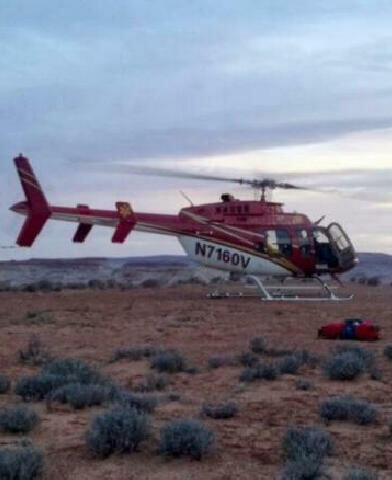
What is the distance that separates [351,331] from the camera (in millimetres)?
19859

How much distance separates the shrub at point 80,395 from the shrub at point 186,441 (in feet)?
9.08

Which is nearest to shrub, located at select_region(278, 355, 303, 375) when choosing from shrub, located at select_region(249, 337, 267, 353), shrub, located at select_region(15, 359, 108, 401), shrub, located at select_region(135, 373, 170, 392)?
shrub, located at select_region(135, 373, 170, 392)

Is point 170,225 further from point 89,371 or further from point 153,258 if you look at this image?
point 153,258

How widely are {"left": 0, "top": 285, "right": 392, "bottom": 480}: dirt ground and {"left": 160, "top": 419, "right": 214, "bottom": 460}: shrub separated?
0.30 feet

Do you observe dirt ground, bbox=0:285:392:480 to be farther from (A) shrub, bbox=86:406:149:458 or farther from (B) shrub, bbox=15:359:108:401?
(B) shrub, bbox=15:359:108:401

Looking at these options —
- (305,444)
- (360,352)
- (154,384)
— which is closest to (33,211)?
(360,352)

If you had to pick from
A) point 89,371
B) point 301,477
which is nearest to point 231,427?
point 301,477

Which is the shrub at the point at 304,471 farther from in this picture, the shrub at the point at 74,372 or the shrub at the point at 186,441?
the shrub at the point at 74,372

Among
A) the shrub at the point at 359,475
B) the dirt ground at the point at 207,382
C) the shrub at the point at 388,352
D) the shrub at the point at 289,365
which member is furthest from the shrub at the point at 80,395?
the shrub at the point at 388,352

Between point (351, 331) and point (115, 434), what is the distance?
11.2 meters

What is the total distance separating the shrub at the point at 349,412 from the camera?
10805 mm

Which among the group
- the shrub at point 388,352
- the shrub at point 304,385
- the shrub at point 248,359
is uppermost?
the shrub at point 388,352

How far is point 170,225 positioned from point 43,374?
1902cm

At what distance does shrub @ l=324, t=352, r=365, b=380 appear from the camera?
1424 cm
